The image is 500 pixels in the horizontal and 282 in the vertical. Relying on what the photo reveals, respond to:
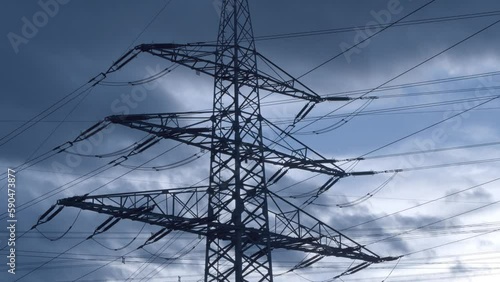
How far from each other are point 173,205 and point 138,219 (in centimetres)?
154

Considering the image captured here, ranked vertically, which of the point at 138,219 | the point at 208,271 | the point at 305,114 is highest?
the point at 305,114

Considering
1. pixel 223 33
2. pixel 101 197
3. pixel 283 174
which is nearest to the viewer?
pixel 101 197

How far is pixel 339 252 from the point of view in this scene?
3409 centimetres

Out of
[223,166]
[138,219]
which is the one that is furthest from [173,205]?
[223,166]

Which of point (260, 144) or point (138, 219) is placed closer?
point (138, 219)

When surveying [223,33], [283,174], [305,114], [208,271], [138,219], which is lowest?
[208,271]

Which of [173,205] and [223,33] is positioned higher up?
[223,33]

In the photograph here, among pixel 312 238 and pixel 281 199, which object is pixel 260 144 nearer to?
pixel 281 199

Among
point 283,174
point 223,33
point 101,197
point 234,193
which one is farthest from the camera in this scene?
point 223,33

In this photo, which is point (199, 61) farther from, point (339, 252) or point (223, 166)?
point (339, 252)

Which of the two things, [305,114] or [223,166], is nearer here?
[223,166]

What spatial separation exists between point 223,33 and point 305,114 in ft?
19.2

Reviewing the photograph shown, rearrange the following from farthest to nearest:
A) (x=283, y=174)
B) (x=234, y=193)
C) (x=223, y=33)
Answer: (x=223, y=33) < (x=283, y=174) < (x=234, y=193)

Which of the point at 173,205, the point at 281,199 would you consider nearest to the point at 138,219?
the point at 173,205
